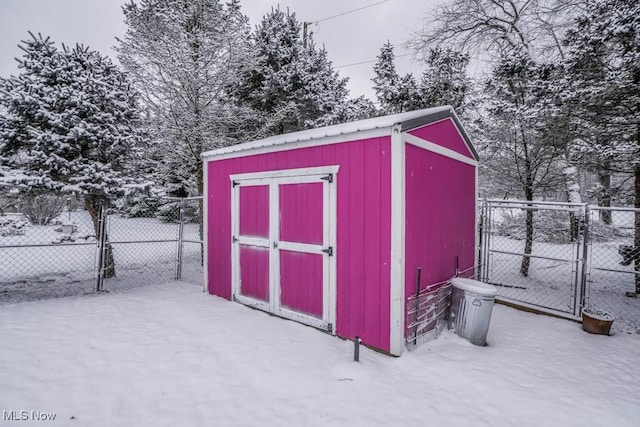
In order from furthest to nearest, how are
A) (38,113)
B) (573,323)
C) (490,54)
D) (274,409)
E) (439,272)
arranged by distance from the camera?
(490,54)
(38,113)
(573,323)
(439,272)
(274,409)

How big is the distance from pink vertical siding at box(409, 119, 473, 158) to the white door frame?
1204mm

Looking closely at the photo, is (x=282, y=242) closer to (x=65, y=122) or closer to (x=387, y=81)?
Result: (x=65, y=122)

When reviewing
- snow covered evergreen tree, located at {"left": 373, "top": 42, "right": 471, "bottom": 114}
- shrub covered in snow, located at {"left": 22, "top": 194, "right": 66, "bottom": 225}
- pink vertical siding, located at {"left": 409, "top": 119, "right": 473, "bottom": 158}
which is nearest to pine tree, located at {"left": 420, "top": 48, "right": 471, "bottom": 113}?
snow covered evergreen tree, located at {"left": 373, "top": 42, "right": 471, "bottom": 114}

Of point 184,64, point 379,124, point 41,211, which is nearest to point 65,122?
point 184,64

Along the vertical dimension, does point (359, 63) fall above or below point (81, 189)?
above

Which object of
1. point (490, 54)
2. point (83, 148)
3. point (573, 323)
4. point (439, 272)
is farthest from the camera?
point (490, 54)

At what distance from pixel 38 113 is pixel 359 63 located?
13344 mm

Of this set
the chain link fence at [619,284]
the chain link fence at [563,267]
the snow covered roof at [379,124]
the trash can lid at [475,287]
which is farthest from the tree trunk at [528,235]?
the trash can lid at [475,287]

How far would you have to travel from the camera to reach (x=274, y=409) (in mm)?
2469

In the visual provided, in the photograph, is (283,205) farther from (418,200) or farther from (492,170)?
(492,170)

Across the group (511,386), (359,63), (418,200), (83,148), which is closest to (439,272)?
(418,200)

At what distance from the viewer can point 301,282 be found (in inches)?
165

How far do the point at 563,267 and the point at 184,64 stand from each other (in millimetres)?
11961

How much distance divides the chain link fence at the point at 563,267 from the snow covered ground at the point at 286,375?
1175mm
